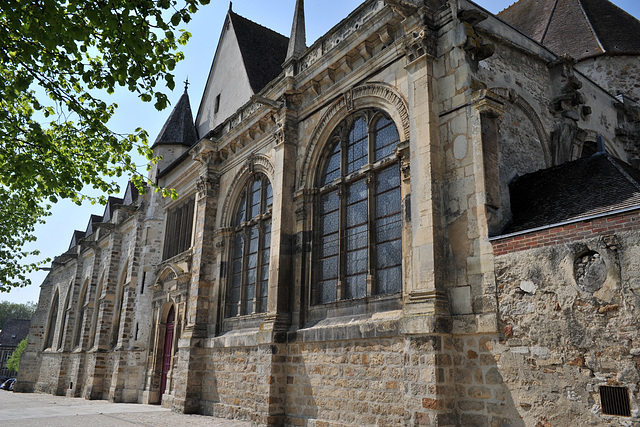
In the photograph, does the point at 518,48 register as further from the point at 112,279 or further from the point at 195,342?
the point at 112,279

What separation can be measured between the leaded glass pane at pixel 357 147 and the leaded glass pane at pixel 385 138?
262mm

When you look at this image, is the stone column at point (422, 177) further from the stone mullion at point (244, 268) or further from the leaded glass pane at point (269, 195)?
the stone mullion at point (244, 268)

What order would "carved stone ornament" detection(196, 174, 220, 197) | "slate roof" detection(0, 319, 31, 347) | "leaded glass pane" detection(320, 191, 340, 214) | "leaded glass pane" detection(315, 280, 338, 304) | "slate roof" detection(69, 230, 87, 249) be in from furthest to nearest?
1. "slate roof" detection(0, 319, 31, 347)
2. "slate roof" detection(69, 230, 87, 249)
3. "carved stone ornament" detection(196, 174, 220, 197)
4. "leaded glass pane" detection(320, 191, 340, 214)
5. "leaded glass pane" detection(315, 280, 338, 304)

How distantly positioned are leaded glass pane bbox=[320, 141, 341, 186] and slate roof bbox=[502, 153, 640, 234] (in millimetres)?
3562

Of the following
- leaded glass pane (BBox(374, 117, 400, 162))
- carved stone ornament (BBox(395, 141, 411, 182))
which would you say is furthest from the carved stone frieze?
carved stone ornament (BBox(395, 141, 411, 182))

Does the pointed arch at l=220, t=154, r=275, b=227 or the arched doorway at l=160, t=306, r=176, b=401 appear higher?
the pointed arch at l=220, t=154, r=275, b=227

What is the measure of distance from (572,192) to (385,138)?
331 centimetres

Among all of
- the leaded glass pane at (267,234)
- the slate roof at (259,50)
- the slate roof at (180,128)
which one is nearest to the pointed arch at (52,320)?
the slate roof at (180,128)

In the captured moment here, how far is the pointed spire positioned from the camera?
1168 centimetres

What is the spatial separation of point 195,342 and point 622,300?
10291 mm

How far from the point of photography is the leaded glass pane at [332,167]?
10.3 m

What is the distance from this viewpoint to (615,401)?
5.12 m

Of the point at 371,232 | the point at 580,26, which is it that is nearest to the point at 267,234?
the point at 371,232

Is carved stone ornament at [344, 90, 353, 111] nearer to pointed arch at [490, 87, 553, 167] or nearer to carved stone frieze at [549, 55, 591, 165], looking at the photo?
pointed arch at [490, 87, 553, 167]
